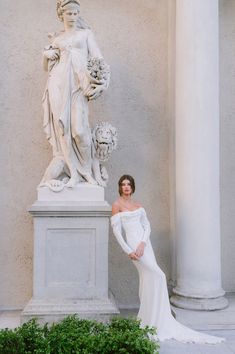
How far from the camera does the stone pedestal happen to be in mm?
5254

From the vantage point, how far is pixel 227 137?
7.02 m

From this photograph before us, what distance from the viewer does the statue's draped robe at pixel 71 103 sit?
5.50m

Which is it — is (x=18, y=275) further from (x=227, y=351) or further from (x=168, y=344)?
(x=227, y=351)

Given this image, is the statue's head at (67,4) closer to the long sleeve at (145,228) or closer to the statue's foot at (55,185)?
the statue's foot at (55,185)

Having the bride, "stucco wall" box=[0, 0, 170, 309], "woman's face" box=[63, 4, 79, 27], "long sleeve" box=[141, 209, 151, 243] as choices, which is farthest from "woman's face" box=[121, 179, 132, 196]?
"woman's face" box=[63, 4, 79, 27]

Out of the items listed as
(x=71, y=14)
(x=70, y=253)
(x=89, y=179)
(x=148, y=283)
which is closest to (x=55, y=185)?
(x=89, y=179)

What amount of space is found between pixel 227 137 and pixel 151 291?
3174 mm

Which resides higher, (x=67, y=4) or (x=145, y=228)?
(x=67, y=4)

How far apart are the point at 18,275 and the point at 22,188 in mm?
1312

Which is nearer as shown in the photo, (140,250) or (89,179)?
(140,250)

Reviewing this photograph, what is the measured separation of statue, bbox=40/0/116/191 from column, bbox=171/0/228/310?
3.61 feet

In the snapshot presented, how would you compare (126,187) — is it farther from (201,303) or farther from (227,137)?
(227,137)

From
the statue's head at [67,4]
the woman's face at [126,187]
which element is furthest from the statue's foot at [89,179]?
the statue's head at [67,4]

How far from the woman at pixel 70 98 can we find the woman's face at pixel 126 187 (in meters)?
0.55
